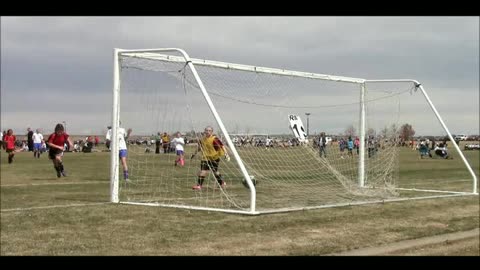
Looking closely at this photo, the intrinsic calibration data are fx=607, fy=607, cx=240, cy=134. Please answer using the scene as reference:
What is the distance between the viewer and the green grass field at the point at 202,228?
7.59 metres

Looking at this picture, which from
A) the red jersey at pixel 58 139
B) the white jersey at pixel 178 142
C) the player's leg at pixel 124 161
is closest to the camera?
the player's leg at pixel 124 161

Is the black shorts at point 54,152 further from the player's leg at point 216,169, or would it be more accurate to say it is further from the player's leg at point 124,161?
the player's leg at point 216,169

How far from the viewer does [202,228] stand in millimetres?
8875

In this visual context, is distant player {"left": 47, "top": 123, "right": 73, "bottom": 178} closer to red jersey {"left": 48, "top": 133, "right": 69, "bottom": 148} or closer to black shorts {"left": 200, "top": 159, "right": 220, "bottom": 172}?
red jersey {"left": 48, "top": 133, "right": 69, "bottom": 148}

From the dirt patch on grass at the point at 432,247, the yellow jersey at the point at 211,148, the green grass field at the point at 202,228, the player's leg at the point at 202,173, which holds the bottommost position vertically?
the dirt patch on grass at the point at 432,247

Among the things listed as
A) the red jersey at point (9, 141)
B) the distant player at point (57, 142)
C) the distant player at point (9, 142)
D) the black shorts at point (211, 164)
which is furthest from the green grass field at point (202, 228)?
the red jersey at point (9, 141)

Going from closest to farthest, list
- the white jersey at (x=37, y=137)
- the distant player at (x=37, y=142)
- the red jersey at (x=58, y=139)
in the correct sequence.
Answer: the red jersey at (x=58, y=139)
the distant player at (x=37, y=142)
the white jersey at (x=37, y=137)

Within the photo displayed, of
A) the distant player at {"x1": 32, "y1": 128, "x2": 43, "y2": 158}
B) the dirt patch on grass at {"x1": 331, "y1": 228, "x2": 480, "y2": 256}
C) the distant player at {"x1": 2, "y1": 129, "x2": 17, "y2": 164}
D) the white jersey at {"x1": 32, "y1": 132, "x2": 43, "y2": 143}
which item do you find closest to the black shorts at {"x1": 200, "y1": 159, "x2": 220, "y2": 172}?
the dirt patch on grass at {"x1": 331, "y1": 228, "x2": 480, "y2": 256}

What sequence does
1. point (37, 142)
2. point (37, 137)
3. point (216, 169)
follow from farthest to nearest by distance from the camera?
1. point (37, 137)
2. point (37, 142)
3. point (216, 169)

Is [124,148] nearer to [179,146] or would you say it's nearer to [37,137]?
[179,146]

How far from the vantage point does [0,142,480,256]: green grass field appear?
7.59 metres

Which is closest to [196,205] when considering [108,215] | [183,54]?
[108,215]

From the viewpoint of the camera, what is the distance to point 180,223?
9.25 m

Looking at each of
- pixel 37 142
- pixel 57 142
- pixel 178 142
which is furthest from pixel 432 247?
pixel 37 142
